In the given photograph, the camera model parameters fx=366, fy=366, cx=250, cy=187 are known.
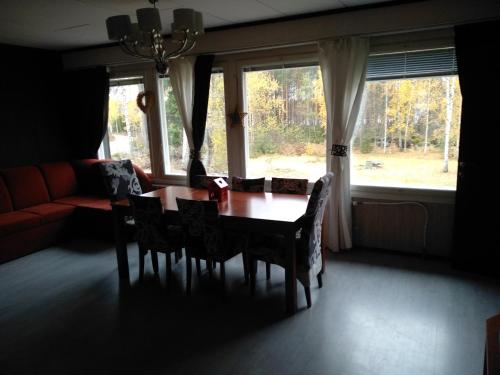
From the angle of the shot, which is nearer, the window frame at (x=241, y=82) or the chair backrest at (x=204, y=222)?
the chair backrest at (x=204, y=222)

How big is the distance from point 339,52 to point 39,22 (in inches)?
121

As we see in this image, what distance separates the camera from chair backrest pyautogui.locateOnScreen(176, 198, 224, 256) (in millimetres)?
2857

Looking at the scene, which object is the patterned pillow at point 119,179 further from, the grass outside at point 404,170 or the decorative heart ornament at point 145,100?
the grass outside at point 404,170

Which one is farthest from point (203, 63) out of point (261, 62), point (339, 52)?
point (339, 52)

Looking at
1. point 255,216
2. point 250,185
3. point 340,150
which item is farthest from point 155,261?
point 340,150

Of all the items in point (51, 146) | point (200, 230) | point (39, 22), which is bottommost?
point (200, 230)

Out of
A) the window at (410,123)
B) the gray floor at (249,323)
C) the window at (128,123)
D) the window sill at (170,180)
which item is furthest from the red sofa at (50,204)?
the window at (410,123)

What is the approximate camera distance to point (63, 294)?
3.23 metres

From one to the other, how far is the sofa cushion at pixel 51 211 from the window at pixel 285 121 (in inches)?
91.0

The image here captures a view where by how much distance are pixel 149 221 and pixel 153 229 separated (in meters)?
0.08

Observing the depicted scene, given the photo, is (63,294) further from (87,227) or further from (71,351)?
(87,227)

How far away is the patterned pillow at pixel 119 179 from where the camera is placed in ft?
14.0

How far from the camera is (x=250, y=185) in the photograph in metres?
3.71

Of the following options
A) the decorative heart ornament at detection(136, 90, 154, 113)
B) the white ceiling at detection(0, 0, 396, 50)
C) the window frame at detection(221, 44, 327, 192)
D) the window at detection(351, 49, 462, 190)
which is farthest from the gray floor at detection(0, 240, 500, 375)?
the white ceiling at detection(0, 0, 396, 50)
